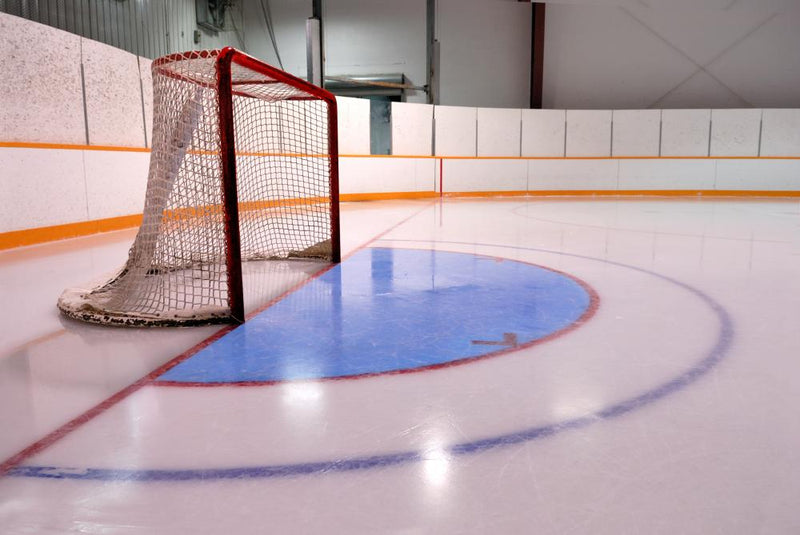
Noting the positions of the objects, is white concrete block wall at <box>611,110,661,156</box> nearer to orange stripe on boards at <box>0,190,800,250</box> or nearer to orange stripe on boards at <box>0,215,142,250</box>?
orange stripe on boards at <box>0,190,800,250</box>

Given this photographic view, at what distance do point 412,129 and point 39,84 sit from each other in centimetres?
791

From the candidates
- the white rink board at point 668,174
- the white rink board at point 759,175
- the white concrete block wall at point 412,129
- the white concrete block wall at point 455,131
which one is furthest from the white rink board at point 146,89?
the white rink board at point 759,175

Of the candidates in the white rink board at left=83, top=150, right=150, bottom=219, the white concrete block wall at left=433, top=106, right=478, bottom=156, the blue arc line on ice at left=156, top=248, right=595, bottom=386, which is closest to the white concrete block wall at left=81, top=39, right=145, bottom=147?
the white rink board at left=83, top=150, right=150, bottom=219

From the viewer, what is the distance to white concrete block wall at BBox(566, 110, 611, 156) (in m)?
13.4

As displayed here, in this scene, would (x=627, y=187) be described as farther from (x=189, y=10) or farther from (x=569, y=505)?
(x=569, y=505)

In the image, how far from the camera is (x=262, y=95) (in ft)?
14.8

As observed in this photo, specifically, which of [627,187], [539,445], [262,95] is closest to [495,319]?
[539,445]

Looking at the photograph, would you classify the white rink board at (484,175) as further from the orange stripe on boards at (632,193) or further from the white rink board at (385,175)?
the white rink board at (385,175)

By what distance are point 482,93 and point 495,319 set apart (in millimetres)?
12779

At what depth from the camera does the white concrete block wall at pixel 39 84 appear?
16.3 ft

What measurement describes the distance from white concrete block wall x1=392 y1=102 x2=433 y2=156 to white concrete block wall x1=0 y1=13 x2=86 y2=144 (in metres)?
7.02

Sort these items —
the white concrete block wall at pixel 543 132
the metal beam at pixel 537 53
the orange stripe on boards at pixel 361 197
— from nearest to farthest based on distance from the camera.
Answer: the orange stripe on boards at pixel 361 197 < the white concrete block wall at pixel 543 132 < the metal beam at pixel 537 53

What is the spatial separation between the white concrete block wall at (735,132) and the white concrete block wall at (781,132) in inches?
6.3

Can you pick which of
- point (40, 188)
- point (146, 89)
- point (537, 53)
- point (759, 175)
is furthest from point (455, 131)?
point (40, 188)
